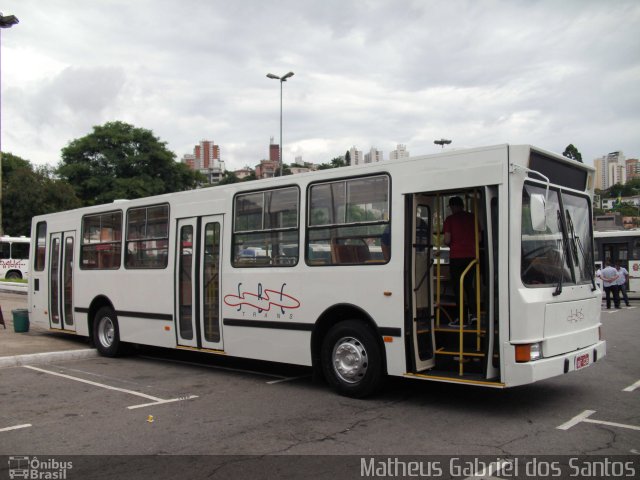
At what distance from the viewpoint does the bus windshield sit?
6.45 metres

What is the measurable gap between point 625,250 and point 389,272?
21944 mm

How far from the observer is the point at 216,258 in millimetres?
9445

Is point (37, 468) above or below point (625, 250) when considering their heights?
below

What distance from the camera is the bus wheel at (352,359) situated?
720 cm

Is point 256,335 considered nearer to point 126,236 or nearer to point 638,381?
point 126,236

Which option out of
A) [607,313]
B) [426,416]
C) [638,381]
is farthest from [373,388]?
[607,313]

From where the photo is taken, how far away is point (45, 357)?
10.6m

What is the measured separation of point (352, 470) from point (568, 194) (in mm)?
4430

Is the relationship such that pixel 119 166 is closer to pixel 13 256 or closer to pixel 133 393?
pixel 13 256

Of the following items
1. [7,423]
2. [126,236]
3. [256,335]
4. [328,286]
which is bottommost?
[7,423]

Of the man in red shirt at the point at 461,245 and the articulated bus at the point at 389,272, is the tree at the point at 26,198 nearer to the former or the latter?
the articulated bus at the point at 389,272

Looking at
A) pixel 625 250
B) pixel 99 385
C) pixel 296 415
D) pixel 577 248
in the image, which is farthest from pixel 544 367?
pixel 625 250

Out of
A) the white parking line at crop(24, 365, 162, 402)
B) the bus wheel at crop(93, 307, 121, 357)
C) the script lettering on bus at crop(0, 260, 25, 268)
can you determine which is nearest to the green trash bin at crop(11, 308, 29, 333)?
the bus wheel at crop(93, 307, 121, 357)

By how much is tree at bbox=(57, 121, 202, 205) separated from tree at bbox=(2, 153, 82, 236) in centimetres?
811
